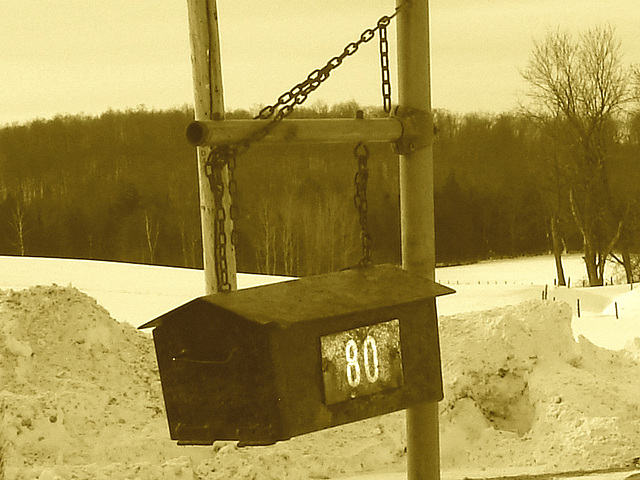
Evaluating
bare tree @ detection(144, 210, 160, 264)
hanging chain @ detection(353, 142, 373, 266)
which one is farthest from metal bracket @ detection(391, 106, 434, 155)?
bare tree @ detection(144, 210, 160, 264)

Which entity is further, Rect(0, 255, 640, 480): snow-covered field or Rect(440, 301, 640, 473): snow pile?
Rect(440, 301, 640, 473): snow pile

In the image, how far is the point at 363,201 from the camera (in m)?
3.48

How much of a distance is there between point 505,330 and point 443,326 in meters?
0.73

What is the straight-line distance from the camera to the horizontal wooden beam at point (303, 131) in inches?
119

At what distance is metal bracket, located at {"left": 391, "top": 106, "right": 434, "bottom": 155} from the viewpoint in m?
3.96

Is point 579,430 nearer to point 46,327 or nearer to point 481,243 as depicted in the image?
point 46,327

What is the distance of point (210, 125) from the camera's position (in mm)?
3010

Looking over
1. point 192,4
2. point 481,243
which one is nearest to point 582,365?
point 192,4

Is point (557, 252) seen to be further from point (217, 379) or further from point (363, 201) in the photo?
point (217, 379)

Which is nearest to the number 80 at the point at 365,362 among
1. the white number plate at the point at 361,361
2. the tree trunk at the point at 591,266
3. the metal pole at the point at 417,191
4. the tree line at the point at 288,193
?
the white number plate at the point at 361,361

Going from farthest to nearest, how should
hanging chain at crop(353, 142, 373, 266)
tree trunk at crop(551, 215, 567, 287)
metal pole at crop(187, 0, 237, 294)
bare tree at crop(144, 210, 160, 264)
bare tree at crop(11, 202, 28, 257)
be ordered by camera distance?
1. bare tree at crop(144, 210, 160, 264)
2. bare tree at crop(11, 202, 28, 257)
3. tree trunk at crop(551, 215, 567, 287)
4. metal pole at crop(187, 0, 237, 294)
5. hanging chain at crop(353, 142, 373, 266)

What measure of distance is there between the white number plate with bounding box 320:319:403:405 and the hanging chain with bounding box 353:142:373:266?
0.28m

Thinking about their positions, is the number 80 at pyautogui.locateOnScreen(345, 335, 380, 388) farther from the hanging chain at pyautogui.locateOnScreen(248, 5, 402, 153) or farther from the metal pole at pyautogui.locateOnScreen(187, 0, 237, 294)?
the metal pole at pyautogui.locateOnScreen(187, 0, 237, 294)

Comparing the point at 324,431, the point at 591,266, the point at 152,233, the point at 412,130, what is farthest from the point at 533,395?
the point at 152,233
